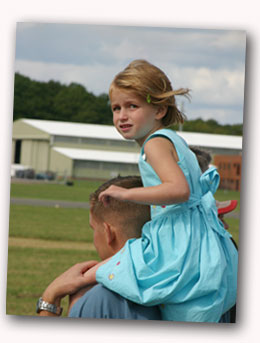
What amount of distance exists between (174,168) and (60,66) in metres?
2.22

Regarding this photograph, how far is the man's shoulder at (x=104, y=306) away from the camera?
6.06 ft

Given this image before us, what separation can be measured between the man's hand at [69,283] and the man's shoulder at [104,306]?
77 millimetres

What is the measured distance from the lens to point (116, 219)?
2.00 meters

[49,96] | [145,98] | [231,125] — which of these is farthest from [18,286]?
[145,98]

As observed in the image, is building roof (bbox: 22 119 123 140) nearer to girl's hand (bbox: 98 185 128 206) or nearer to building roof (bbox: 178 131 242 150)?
building roof (bbox: 178 131 242 150)

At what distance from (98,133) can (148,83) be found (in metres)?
2.50

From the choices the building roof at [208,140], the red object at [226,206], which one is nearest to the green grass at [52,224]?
the building roof at [208,140]

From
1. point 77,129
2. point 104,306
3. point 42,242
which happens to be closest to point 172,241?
point 104,306

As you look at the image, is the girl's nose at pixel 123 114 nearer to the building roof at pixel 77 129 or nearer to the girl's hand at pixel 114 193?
the girl's hand at pixel 114 193

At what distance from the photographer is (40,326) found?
278 cm

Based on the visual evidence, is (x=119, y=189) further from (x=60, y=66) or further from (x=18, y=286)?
(x=18, y=286)

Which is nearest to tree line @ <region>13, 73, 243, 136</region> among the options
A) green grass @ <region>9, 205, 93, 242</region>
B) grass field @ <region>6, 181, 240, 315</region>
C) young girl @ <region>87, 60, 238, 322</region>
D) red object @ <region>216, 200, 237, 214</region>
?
grass field @ <region>6, 181, 240, 315</region>

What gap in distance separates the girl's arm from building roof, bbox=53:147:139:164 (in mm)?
2256

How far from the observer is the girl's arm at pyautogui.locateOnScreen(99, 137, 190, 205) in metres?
1.83
